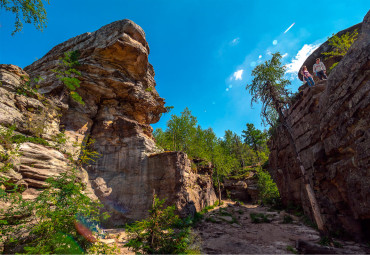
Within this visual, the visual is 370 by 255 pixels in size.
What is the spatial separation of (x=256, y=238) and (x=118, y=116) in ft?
55.5

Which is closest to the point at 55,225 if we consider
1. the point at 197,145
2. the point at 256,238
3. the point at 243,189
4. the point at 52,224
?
the point at 52,224

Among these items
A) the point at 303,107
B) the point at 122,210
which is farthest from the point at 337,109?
the point at 122,210

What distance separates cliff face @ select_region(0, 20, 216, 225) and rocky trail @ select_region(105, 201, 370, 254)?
3.33 metres

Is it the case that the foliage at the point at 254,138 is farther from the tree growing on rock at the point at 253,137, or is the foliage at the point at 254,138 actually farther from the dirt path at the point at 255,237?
the dirt path at the point at 255,237

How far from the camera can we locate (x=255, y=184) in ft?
105

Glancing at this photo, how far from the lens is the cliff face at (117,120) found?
15.0 meters

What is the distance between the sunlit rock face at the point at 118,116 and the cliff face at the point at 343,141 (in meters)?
10.8

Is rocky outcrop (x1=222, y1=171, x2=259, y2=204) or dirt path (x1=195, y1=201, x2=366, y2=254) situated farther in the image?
rocky outcrop (x1=222, y1=171, x2=259, y2=204)

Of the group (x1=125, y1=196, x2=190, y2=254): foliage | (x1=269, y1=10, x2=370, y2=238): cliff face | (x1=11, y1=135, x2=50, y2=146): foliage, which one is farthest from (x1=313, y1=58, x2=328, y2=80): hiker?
(x1=11, y1=135, x2=50, y2=146): foliage

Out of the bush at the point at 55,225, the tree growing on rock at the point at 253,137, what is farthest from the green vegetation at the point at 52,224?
the tree growing on rock at the point at 253,137

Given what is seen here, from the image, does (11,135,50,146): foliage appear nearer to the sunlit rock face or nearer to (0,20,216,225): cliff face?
(0,20,216,225): cliff face

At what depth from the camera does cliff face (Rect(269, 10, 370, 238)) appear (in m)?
8.16

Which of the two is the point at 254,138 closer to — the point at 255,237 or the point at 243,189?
the point at 243,189

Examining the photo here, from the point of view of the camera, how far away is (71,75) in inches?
693
